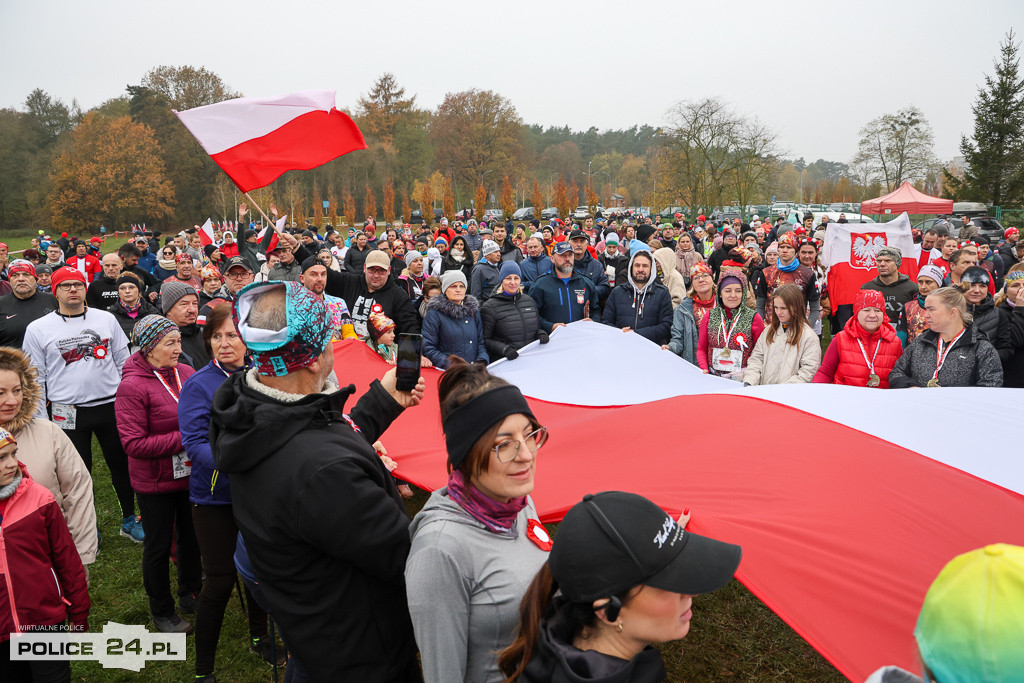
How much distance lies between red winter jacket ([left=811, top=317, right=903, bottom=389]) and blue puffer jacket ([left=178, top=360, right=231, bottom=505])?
421 cm

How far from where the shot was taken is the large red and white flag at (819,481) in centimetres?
230

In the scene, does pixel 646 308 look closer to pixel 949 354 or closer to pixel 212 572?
pixel 949 354

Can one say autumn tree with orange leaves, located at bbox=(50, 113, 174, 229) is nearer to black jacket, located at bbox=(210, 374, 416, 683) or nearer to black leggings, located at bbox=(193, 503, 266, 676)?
black leggings, located at bbox=(193, 503, 266, 676)

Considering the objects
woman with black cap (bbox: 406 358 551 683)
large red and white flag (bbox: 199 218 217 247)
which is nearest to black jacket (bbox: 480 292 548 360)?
woman with black cap (bbox: 406 358 551 683)

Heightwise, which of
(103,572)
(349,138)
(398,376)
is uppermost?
(349,138)

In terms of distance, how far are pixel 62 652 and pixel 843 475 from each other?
139 inches

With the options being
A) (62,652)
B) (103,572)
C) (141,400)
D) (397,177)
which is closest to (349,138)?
(141,400)

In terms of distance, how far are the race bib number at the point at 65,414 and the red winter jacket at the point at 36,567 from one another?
2557mm

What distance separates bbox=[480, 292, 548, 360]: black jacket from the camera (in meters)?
6.95

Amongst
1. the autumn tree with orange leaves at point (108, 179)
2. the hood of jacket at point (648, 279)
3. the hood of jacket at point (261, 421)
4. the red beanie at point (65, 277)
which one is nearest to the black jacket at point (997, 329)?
the hood of jacket at point (648, 279)

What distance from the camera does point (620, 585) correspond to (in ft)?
4.92

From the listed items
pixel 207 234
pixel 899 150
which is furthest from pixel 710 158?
pixel 207 234

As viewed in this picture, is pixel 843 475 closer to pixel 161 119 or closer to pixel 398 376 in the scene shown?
pixel 398 376

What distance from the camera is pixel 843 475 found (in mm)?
2902
